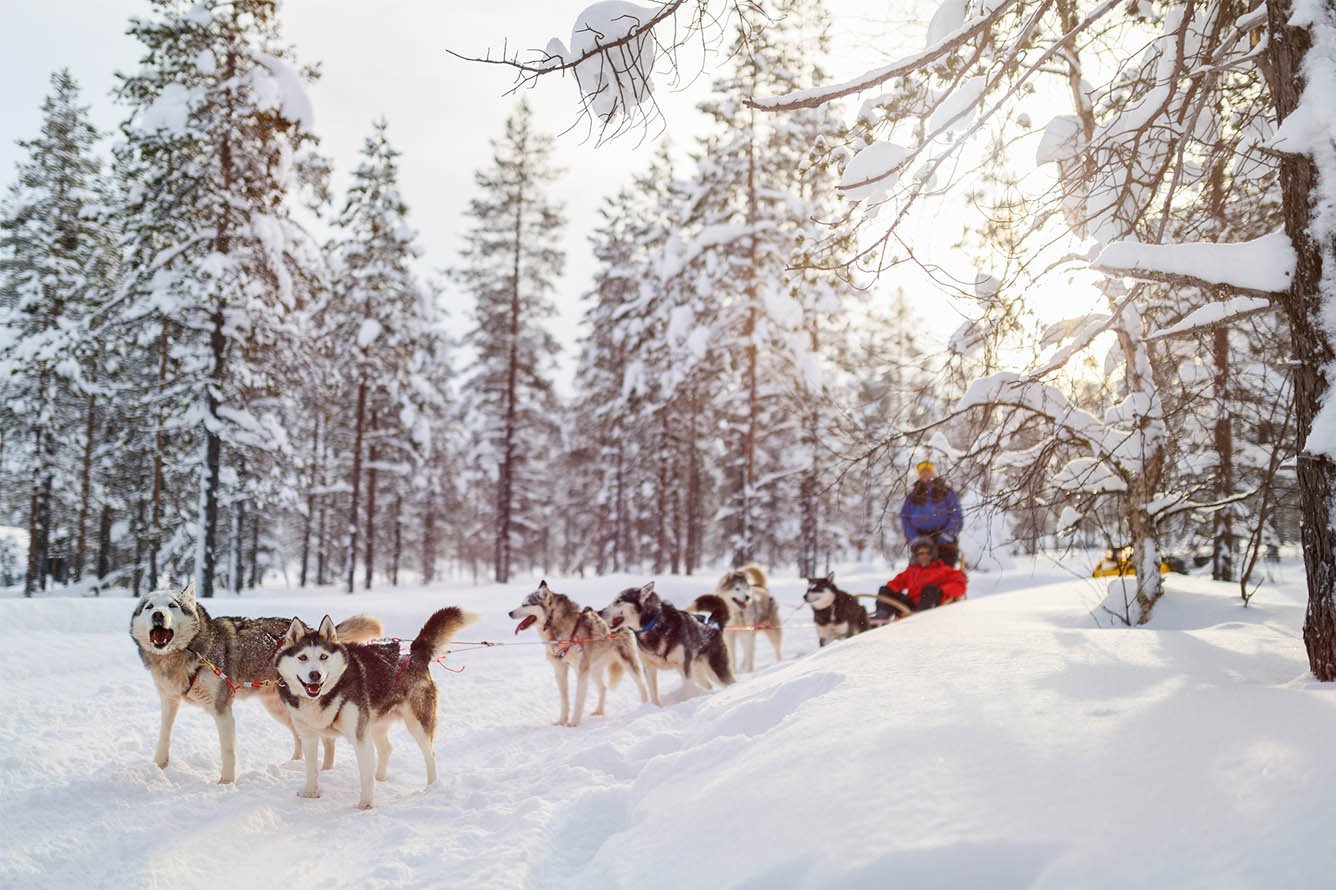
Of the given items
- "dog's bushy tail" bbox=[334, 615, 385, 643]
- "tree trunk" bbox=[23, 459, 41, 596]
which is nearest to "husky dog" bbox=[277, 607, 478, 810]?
A: "dog's bushy tail" bbox=[334, 615, 385, 643]

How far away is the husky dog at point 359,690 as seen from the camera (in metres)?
4.38

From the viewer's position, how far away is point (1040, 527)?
6098mm

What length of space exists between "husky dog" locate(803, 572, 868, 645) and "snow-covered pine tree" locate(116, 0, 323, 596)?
451 inches

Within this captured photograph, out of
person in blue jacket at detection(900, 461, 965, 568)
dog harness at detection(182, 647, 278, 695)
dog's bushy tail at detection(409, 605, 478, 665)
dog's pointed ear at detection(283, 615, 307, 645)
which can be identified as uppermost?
person in blue jacket at detection(900, 461, 965, 568)

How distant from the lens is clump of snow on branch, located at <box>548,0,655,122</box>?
3.46 meters

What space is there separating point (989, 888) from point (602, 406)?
26423mm

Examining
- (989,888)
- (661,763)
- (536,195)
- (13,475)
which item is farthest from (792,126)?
(13,475)

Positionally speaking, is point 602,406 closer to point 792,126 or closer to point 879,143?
point 792,126

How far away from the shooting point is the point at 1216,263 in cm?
363

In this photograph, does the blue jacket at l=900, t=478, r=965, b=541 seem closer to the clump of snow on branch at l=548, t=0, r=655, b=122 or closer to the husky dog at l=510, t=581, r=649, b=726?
the husky dog at l=510, t=581, r=649, b=726

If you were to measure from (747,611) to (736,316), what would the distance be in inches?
393

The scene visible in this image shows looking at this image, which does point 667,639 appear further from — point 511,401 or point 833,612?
point 511,401

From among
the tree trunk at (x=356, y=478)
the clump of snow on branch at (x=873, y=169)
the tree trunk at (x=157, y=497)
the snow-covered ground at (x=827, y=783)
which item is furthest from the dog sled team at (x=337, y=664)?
the tree trunk at (x=356, y=478)

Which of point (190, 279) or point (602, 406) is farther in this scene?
point (602, 406)
